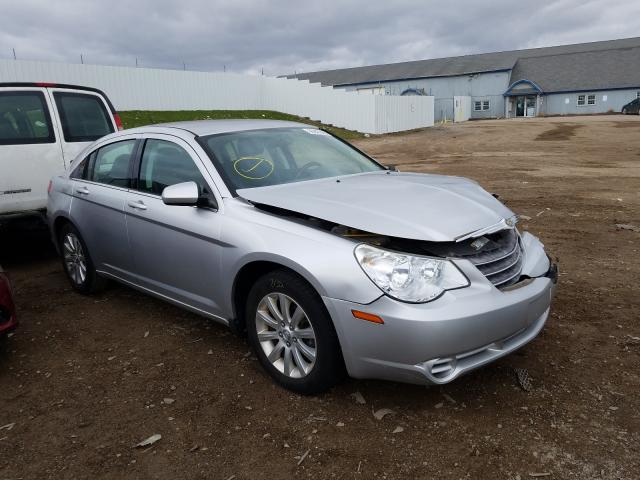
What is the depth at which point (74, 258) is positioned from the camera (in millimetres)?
5203

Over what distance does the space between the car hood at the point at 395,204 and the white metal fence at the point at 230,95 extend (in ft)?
76.1

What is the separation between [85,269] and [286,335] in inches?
107

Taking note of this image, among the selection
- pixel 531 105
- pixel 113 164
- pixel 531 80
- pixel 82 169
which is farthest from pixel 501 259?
pixel 531 80

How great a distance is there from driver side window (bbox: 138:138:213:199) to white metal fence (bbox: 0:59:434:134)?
21.8m

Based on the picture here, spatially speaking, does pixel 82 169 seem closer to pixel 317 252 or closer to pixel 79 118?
pixel 79 118

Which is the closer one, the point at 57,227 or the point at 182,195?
the point at 182,195

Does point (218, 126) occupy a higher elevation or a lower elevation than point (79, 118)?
lower

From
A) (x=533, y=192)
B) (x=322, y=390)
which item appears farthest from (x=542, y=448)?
(x=533, y=192)

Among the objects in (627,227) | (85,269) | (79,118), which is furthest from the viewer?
(627,227)

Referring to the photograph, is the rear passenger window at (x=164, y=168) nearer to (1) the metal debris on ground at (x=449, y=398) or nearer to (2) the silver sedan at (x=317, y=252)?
(2) the silver sedan at (x=317, y=252)

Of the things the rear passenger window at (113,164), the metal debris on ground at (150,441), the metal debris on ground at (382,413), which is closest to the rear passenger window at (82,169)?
the rear passenger window at (113,164)

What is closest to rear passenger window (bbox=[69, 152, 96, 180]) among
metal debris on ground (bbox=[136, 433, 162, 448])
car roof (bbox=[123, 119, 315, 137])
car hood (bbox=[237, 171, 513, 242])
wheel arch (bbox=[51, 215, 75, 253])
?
wheel arch (bbox=[51, 215, 75, 253])

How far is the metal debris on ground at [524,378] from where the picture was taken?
323 cm

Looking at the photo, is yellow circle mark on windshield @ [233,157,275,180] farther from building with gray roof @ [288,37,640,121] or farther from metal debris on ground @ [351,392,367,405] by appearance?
building with gray roof @ [288,37,640,121]
